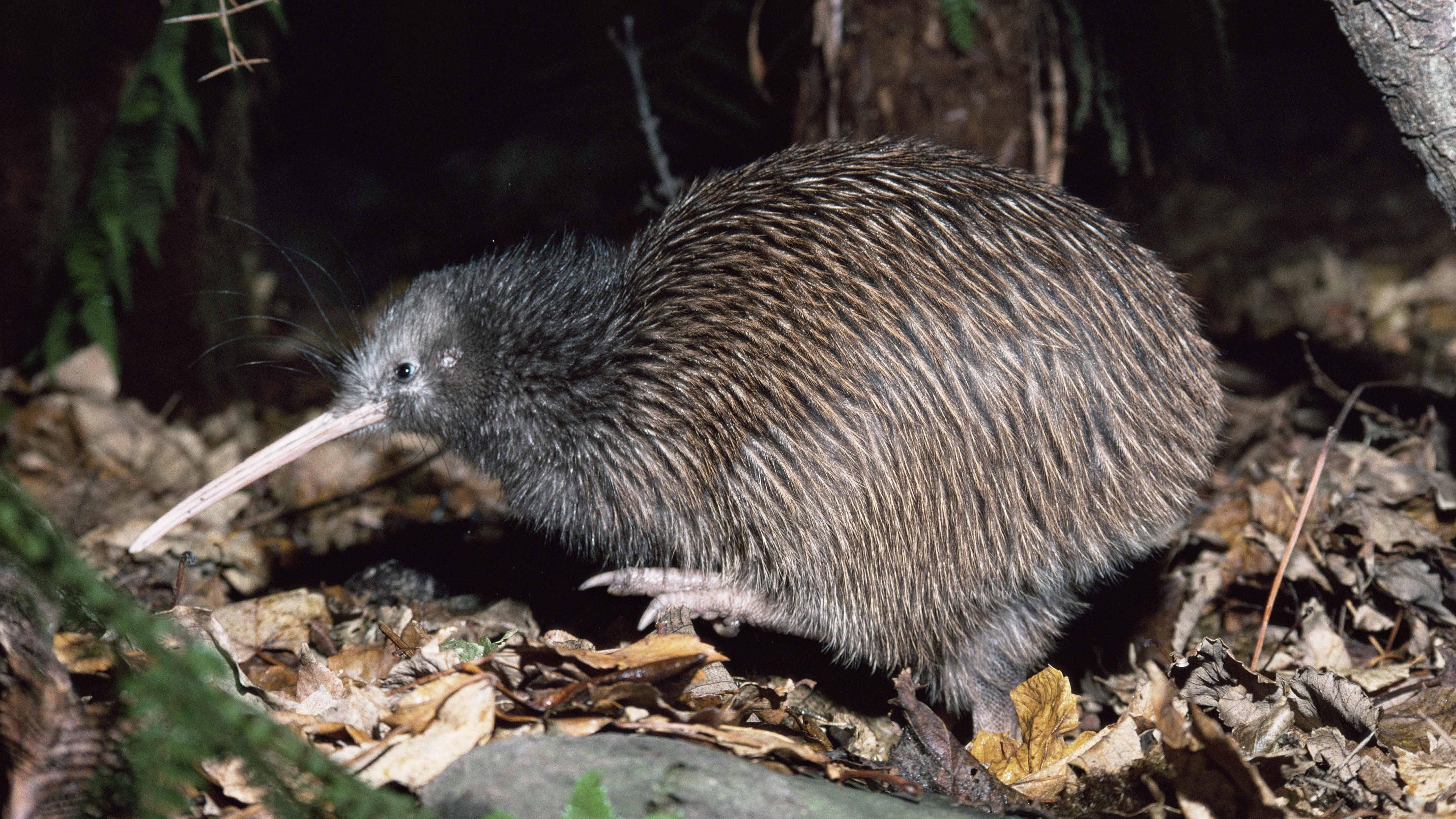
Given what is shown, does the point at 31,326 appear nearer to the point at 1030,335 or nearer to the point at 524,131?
the point at 524,131

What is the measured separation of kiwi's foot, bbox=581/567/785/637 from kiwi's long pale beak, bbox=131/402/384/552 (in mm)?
849

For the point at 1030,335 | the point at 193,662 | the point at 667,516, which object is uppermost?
the point at 1030,335

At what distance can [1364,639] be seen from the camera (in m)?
3.12

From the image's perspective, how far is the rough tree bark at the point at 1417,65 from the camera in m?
2.71

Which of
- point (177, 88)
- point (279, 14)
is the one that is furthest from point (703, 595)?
point (177, 88)

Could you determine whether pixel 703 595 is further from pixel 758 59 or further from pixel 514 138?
pixel 514 138

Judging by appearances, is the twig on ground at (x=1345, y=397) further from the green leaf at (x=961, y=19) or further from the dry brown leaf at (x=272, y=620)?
the dry brown leaf at (x=272, y=620)

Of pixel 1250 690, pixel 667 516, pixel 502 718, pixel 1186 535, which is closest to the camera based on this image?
pixel 502 718

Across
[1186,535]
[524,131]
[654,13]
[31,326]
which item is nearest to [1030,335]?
[1186,535]

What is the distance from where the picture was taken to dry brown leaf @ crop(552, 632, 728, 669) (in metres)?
2.29

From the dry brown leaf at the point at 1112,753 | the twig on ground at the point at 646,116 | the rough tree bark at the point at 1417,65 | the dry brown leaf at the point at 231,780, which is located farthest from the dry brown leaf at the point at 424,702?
the rough tree bark at the point at 1417,65

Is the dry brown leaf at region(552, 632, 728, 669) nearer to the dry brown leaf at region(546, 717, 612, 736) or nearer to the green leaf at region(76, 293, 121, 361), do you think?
the dry brown leaf at region(546, 717, 612, 736)

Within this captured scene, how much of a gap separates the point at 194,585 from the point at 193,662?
2.07m

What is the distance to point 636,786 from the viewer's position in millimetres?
1963
